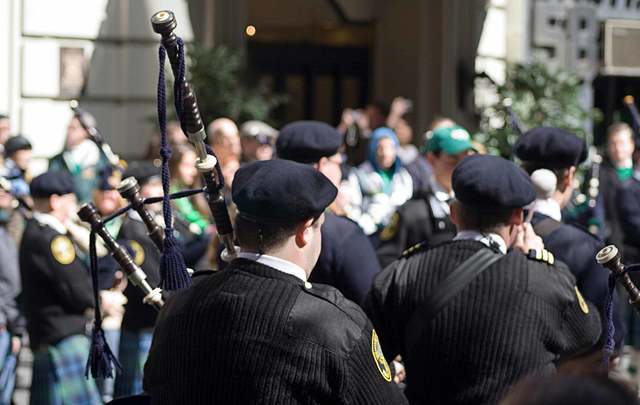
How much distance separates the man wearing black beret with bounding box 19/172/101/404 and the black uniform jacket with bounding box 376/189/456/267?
5.24 ft

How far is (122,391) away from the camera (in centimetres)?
704

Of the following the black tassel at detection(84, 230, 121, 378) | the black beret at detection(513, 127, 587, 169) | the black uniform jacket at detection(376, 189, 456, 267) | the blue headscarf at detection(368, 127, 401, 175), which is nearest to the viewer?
the black tassel at detection(84, 230, 121, 378)

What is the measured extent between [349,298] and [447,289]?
33.7 inches

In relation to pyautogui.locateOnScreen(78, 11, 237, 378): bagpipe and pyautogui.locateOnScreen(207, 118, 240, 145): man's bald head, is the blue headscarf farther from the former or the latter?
pyautogui.locateOnScreen(78, 11, 237, 378): bagpipe

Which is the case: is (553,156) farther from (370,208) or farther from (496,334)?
(370,208)

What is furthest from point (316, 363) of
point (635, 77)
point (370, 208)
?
point (635, 77)

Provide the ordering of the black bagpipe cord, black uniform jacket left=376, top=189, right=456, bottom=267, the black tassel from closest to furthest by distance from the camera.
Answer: the black bagpipe cord
the black tassel
black uniform jacket left=376, top=189, right=456, bottom=267

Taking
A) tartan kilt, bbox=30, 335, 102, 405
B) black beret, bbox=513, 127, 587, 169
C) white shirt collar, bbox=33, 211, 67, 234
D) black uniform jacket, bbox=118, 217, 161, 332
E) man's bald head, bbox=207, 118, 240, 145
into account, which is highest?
black beret, bbox=513, 127, 587, 169

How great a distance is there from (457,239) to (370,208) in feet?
16.0

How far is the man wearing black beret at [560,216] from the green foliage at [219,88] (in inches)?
241

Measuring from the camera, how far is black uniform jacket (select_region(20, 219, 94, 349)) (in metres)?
6.93

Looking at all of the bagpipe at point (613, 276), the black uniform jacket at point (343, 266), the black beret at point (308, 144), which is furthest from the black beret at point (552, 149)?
the bagpipe at point (613, 276)

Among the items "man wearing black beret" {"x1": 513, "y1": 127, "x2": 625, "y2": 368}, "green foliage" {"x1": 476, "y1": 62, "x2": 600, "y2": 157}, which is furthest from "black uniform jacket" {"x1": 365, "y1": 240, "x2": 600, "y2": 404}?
"green foliage" {"x1": 476, "y1": 62, "x2": 600, "y2": 157}

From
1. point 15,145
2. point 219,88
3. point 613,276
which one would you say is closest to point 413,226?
point 613,276
